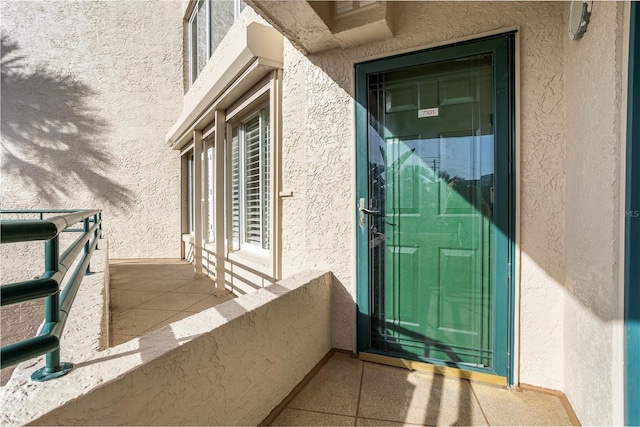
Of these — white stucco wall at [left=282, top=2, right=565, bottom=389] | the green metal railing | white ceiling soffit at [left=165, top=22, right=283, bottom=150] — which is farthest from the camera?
white ceiling soffit at [left=165, top=22, right=283, bottom=150]

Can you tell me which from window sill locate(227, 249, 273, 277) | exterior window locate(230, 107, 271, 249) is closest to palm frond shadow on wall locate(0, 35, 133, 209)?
exterior window locate(230, 107, 271, 249)

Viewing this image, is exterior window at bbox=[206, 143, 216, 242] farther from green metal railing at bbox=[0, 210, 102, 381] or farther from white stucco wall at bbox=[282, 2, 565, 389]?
green metal railing at bbox=[0, 210, 102, 381]

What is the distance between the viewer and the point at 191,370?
49.7 inches

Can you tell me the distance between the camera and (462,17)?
2135mm

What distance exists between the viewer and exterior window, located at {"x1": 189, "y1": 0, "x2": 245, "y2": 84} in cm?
458

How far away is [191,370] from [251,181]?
318 centimetres

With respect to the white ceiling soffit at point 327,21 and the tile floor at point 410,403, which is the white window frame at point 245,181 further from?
the tile floor at point 410,403

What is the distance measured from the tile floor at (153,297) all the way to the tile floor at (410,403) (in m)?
2.13

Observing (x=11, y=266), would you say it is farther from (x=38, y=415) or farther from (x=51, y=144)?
(x=38, y=415)

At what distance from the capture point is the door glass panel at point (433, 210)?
2158mm

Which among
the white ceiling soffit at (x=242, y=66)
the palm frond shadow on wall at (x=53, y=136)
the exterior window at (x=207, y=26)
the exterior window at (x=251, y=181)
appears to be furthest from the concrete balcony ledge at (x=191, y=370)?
the palm frond shadow on wall at (x=53, y=136)

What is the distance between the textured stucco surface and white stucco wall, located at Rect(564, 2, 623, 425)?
26.3 ft

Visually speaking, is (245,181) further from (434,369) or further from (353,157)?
(434,369)

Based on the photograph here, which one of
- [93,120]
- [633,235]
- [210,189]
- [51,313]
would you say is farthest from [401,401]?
[93,120]
